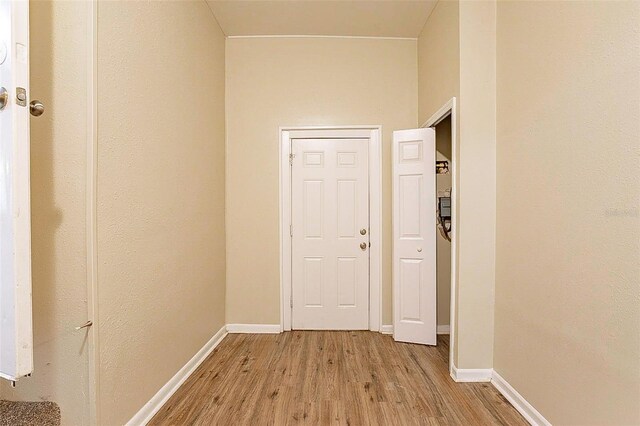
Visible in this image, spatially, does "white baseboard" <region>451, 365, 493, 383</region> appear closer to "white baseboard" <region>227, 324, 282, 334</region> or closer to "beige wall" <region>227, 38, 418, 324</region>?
"beige wall" <region>227, 38, 418, 324</region>

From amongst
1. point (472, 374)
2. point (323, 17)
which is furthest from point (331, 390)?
point (323, 17)

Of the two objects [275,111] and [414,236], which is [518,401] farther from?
[275,111]

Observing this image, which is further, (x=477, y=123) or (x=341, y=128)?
(x=341, y=128)

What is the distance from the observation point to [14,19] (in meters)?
1.08

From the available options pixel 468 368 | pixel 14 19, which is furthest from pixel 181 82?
pixel 468 368

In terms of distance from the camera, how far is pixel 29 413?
1368 millimetres

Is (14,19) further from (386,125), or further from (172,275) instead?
(386,125)

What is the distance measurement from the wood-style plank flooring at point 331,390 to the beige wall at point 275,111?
691mm

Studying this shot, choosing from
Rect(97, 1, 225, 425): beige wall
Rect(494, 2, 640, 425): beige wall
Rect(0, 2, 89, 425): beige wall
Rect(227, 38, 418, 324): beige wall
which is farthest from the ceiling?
Rect(0, 2, 89, 425): beige wall

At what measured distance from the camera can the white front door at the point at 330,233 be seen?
11.0ft

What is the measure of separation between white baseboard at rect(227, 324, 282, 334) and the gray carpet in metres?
1.93

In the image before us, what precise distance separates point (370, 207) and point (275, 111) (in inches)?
55.6

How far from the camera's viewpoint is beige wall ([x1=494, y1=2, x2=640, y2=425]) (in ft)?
4.29

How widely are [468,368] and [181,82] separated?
2930 millimetres
